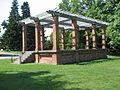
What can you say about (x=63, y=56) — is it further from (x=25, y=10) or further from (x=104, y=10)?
(x=25, y=10)

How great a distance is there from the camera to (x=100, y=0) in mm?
44469

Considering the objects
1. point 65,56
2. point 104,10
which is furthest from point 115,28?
point 65,56

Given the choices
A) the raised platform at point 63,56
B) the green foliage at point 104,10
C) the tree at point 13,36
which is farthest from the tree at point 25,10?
the raised platform at point 63,56

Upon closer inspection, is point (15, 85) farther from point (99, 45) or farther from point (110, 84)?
point (99, 45)

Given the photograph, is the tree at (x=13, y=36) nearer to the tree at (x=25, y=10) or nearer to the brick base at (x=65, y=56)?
the tree at (x=25, y=10)

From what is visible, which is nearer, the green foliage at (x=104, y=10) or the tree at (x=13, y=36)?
the green foliage at (x=104, y=10)

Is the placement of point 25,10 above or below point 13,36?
above

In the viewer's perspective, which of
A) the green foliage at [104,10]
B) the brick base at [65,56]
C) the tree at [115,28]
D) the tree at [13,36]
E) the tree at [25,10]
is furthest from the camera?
the tree at [25,10]

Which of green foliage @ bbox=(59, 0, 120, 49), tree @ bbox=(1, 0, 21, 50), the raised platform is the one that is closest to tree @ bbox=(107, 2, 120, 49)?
green foliage @ bbox=(59, 0, 120, 49)

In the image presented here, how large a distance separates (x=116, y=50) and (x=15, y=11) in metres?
33.5

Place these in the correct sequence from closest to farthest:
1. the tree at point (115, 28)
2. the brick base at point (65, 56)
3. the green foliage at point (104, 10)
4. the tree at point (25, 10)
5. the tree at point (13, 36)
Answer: the brick base at point (65, 56), the tree at point (115, 28), the green foliage at point (104, 10), the tree at point (13, 36), the tree at point (25, 10)

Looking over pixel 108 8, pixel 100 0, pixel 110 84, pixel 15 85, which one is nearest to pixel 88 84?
pixel 110 84

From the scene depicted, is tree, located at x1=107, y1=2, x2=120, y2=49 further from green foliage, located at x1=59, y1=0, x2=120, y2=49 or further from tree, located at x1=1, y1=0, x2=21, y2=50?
tree, located at x1=1, y1=0, x2=21, y2=50

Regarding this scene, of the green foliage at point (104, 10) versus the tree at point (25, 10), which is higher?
the tree at point (25, 10)
